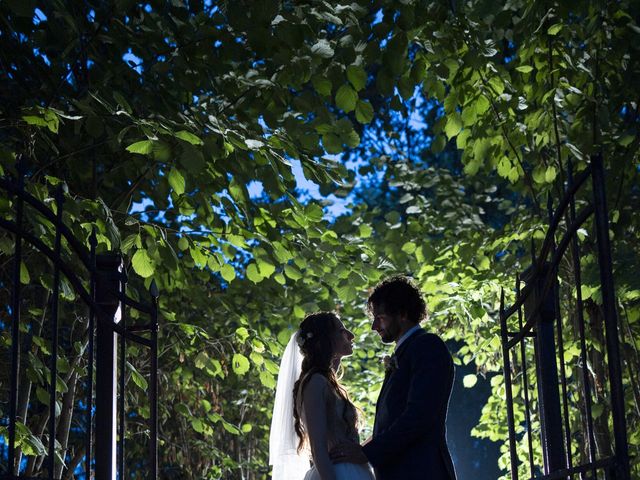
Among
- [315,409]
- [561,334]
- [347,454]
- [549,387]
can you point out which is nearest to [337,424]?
[315,409]

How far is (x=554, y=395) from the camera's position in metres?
3.94

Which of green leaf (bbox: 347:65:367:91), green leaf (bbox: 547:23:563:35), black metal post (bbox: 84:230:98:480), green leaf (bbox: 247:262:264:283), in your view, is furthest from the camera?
green leaf (bbox: 247:262:264:283)

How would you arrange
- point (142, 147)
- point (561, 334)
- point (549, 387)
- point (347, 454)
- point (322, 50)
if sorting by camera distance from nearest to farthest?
point (561, 334) < point (549, 387) < point (347, 454) < point (142, 147) < point (322, 50)

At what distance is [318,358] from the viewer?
198 inches

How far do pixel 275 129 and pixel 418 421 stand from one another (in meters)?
2.58

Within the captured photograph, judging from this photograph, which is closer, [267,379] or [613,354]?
[613,354]

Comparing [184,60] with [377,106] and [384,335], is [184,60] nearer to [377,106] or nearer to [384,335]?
[384,335]

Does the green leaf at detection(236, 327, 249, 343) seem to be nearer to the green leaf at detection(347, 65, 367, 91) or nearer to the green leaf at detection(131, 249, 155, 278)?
the green leaf at detection(131, 249, 155, 278)

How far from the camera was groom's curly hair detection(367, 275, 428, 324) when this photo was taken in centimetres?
441

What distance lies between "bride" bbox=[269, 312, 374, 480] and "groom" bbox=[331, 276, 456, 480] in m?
0.35

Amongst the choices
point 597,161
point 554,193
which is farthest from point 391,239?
point 597,161

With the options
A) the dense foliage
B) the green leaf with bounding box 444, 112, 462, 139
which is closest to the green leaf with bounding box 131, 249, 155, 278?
the dense foliage

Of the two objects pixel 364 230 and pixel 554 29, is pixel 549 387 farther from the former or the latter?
pixel 364 230

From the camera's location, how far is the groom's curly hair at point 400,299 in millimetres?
4414
